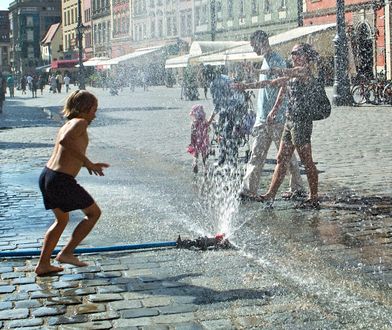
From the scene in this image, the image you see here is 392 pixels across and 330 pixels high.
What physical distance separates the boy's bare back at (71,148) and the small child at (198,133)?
5.11 metres

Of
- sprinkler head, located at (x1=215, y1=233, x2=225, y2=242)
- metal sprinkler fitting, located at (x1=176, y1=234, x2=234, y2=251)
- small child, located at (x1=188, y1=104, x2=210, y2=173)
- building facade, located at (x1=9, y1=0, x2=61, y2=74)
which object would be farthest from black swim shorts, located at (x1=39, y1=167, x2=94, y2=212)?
building facade, located at (x1=9, y1=0, x2=61, y2=74)

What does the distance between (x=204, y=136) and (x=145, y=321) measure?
6402mm

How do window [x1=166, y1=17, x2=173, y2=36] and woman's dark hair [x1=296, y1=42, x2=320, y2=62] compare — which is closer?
woman's dark hair [x1=296, y1=42, x2=320, y2=62]

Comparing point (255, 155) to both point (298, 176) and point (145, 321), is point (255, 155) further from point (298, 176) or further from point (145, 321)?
point (145, 321)

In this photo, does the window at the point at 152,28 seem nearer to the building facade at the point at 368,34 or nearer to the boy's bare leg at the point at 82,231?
the building facade at the point at 368,34

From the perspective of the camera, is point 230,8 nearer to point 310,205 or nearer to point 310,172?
point 310,172

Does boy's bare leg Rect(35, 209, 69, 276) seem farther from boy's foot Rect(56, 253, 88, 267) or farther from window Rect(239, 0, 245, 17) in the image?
window Rect(239, 0, 245, 17)

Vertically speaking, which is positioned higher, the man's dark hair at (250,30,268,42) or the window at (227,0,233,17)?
the window at (227,0,233,17)

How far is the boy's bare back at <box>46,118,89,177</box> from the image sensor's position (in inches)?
194

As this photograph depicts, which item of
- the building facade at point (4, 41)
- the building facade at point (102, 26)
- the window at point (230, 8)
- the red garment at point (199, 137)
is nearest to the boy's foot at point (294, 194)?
the red garment at point (199, 137)

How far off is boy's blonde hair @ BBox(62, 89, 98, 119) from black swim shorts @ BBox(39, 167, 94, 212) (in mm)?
407

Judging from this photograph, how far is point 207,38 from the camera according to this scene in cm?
5041

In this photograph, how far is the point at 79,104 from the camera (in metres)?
5.01

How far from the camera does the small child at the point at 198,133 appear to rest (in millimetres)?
10141
